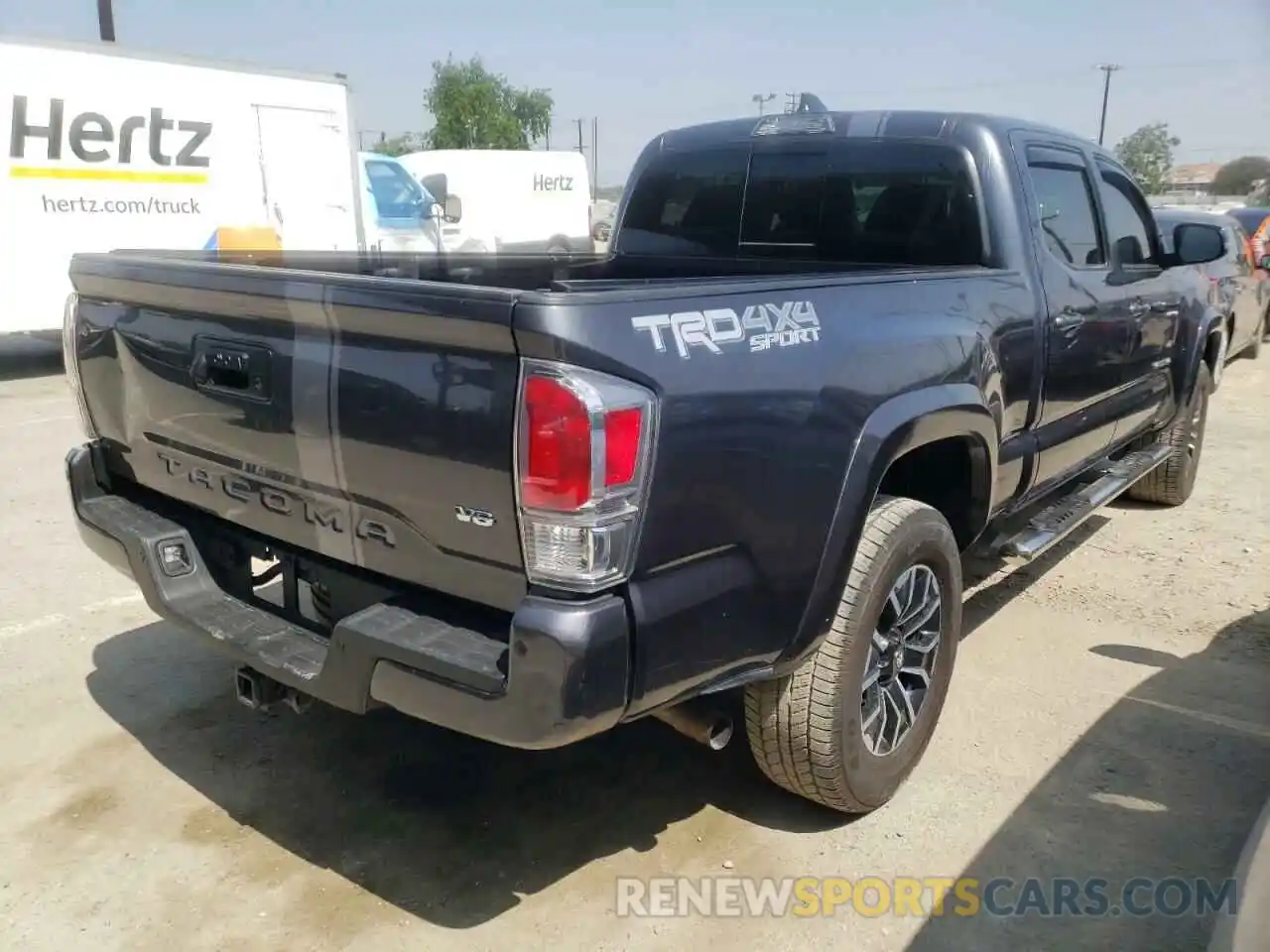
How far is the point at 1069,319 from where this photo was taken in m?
3.79

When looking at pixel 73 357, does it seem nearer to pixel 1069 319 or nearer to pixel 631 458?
pixel 631 458

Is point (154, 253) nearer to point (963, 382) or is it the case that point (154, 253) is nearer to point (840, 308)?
point (840, 308)

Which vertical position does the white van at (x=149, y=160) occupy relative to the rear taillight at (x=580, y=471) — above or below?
above

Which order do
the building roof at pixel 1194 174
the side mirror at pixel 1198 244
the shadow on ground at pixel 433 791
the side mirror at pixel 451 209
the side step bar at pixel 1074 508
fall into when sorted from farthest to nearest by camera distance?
the building roof at pixel 1194 174, the side mirror at pixel 451 209, the side mirror at pixel 1198 244, the side step bar at pixel 1074 508, the shadow on ground at pixel 433 791

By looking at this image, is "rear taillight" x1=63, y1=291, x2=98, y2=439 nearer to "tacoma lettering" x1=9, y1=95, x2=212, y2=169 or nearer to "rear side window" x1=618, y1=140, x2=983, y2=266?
"rear side window" x1=618, y1=140, x2=983, y2=266

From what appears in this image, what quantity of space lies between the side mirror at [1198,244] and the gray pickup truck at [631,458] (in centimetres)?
110

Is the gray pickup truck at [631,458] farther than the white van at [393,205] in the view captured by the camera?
No

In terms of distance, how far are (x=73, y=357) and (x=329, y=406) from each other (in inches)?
52.0

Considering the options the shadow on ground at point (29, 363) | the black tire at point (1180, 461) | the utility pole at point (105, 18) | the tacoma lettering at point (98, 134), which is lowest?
the shadow on ground at point (29, 363)

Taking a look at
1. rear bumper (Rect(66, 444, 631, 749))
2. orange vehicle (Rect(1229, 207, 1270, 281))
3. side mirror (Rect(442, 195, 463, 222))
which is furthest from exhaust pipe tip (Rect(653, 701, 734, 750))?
side mirror (Rect(442, 195, 463, 222))

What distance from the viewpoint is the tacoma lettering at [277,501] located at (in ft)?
7.88

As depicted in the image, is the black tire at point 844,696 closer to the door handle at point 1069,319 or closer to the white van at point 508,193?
the door handle at point 1069,319

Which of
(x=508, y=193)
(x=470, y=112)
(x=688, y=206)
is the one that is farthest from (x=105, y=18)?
(x=470, y=112)

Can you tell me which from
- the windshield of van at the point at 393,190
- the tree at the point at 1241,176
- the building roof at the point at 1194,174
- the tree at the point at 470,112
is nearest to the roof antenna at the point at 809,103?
the windshield of van at the point at 393,190
